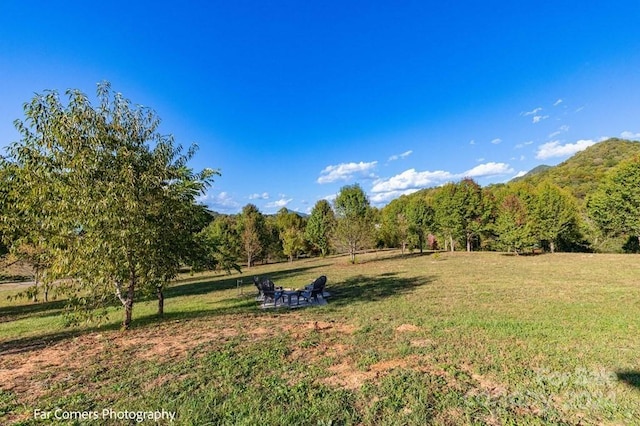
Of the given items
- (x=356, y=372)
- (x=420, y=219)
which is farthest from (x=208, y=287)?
(x=420, y=219)

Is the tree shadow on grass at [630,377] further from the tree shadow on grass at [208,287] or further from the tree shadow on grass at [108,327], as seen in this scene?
the tree shadow on grass at [208,287]

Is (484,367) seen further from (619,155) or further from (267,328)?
(619,155)

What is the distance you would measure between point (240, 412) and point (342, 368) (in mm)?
1926

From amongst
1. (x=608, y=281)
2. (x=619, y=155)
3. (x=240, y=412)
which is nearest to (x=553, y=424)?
(x=240, y=412)

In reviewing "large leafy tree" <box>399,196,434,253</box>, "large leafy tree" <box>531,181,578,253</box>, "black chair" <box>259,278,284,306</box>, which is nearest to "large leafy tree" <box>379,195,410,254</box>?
"large leafy tree" <box>399,196,434,253</box>

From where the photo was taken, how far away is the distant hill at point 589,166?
46.4 metres

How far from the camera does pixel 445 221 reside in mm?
39750

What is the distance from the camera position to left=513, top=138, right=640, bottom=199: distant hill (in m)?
46.4

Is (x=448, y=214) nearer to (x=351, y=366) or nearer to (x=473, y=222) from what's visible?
(x=473, y=222)

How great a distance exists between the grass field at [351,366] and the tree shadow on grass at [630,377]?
2 cm

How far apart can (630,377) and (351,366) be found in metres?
4.17

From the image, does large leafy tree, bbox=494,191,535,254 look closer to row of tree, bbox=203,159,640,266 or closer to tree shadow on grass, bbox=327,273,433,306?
row of tree, bbox=203,159,640,266

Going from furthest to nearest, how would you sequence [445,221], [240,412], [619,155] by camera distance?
[619,155] < [445,221] < [240,412]

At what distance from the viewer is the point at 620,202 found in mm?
29297
